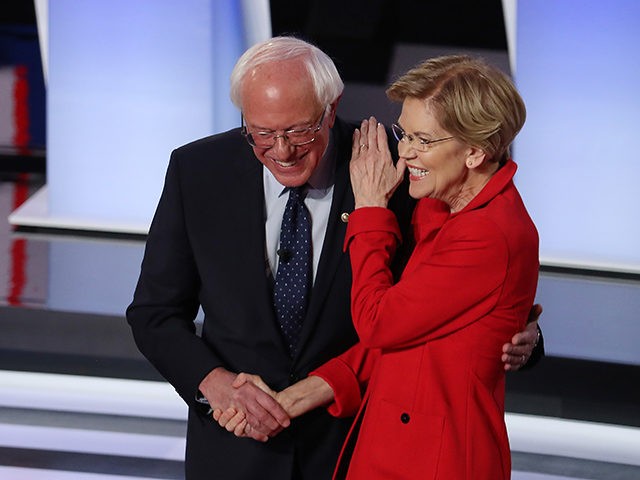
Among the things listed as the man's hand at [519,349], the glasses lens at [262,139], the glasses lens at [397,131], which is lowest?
the man's hand at [519,349]

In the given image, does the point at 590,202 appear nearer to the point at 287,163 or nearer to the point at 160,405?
the point at 160,405

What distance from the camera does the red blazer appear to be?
5.05 ft

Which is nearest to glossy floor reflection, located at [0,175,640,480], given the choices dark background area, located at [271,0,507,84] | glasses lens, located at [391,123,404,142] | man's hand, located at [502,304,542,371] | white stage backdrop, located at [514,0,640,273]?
white stage backdrop, located at [514,0,640,273]

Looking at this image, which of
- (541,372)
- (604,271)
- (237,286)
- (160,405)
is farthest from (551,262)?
(237,286)

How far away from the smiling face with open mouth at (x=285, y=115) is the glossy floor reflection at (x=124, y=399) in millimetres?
1745

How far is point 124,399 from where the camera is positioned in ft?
11.9

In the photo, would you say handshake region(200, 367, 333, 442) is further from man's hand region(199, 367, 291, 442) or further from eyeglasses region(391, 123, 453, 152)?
eyeglasses region(391, 123, 453, 152)

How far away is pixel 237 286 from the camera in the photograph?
177 cm

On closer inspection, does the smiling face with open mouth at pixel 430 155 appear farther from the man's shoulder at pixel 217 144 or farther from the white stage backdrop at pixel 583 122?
the white stage backdrop at pixel 583 122

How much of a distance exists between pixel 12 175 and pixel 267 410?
522 centimetres

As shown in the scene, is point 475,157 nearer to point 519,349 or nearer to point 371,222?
point 371,222

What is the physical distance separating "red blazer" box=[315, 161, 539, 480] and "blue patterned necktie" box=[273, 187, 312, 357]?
127 millimetres

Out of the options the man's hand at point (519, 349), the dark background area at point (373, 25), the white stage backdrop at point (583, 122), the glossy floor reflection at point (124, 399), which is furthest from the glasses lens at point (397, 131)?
the dark background area at point (373, 25)

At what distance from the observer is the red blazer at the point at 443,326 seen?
5.05ft
